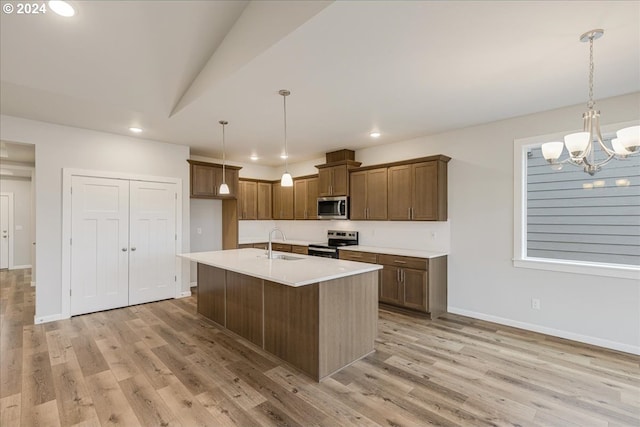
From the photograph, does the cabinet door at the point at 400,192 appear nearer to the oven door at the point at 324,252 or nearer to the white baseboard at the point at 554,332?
the oven door at the point at 324,252

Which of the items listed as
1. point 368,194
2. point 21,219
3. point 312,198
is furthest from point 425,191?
point 21,219

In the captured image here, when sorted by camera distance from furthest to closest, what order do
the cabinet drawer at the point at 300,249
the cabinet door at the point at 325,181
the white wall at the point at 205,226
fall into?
the white wall at the point at 205,226 < the cabinet drawer at the point at 300,249 < the cabinet door at the point at 325,181

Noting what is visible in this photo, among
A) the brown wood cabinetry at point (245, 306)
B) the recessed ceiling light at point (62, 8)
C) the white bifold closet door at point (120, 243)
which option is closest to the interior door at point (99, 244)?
A: the white bifold closet door at point (120, 243)

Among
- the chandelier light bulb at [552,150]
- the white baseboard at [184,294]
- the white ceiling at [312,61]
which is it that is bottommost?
the white baseboard at [184,294]

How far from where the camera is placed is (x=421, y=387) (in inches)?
98.9

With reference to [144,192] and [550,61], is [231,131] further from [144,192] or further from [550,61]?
[550,61]

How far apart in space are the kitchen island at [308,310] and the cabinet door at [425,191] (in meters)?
1.74

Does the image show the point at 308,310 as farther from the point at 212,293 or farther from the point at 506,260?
the point at 506,260

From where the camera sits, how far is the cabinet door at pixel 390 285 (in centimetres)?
445

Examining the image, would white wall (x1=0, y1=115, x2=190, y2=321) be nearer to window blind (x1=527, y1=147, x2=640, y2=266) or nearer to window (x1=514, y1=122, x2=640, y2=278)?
window (x1=514, y1=122, x2=640, y2=278)

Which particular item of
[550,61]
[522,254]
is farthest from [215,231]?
[550,61]

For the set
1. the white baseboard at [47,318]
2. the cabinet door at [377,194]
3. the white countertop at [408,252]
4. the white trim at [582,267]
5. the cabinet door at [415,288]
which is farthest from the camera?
the cabinet door at [377,194]

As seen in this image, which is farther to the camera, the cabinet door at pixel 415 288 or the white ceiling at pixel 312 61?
the cabinet door at pixel 415 288

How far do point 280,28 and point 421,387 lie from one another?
2984 millimetres
